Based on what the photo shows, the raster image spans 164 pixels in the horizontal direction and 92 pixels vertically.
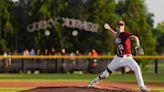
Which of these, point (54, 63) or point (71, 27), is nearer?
point (54, 63)

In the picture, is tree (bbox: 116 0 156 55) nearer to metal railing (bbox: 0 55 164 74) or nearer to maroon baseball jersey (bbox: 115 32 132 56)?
metal railing (bbox: 0 55 164 74)

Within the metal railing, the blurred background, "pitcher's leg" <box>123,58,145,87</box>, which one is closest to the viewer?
"pitcher's leg" <box>123,58,145,87</box>

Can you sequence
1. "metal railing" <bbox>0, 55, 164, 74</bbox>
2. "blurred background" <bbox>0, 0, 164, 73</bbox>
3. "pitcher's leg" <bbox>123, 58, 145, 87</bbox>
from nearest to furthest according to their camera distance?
"pitcher's leg" <bbox>123, 58, 145, 87</bbox>
"metal railing" <bbox>0, 55, 164, 74</bbox>
"blurred background" <bbox>0, 0, 164, 73</bbox>

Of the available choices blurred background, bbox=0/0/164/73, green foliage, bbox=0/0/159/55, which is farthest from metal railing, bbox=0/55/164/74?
green foliage, bbox=0/0/159/55

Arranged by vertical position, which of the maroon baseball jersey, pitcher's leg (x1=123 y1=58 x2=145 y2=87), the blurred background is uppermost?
the blurred background

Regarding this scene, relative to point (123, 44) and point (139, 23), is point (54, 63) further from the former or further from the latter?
point (123, 44)

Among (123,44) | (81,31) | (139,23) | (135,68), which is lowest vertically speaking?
(135,68)

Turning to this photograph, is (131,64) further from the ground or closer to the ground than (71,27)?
closer to the ground

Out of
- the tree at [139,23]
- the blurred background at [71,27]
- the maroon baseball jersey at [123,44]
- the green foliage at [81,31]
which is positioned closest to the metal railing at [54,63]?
the blurred background at [71,27]

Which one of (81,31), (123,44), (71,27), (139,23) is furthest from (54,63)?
(123,44)

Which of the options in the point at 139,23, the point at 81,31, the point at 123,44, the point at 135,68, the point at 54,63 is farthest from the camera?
the point at 81,31

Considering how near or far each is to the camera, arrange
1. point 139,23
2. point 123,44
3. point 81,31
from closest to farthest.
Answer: point 123,44 < point 139,23 < point 81,31

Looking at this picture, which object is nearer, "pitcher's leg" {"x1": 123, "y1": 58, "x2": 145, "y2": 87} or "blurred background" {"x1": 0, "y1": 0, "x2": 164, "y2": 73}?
"pitcher's leg" {"x1": 123, "y1": 58, "x2": 145, "y2": 87}

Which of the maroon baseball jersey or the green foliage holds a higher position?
the green foliage
